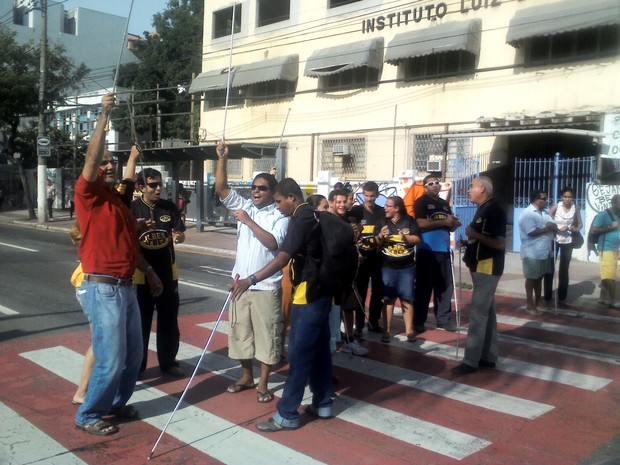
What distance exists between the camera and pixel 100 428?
15.6ft

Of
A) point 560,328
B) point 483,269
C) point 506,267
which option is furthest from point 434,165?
point 483,269

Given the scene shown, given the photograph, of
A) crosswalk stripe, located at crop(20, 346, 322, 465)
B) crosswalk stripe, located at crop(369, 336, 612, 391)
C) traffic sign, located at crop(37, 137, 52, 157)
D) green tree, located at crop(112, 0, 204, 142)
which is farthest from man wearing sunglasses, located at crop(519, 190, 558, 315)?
green tree, located at crop(112, 0, 204, 142)

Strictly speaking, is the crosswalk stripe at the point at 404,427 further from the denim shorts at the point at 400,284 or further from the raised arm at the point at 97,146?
the raised arm at the point at 97,146

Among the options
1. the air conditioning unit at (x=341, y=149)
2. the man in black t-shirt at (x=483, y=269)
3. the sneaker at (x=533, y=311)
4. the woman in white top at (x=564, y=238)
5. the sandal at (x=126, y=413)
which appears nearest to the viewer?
the sandal at (x=126, y=413)

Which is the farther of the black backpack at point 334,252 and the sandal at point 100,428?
the black backpack at point 334,252

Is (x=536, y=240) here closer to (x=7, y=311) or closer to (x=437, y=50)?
(x=7, y=311)

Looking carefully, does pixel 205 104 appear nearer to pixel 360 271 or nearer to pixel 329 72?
pixel 329 72

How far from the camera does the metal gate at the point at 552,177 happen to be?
15766mm

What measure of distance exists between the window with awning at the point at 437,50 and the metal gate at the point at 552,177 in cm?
405

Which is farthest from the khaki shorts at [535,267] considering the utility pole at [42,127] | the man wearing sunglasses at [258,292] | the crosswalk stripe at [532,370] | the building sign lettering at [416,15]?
the utility pole at [42,127]

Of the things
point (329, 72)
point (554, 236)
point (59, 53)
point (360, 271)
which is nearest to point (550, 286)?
point (554, 236)

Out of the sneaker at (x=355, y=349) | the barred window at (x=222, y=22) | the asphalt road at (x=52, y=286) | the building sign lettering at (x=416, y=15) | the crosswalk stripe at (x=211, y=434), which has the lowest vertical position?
the asphalt road at (x=52, y=286)

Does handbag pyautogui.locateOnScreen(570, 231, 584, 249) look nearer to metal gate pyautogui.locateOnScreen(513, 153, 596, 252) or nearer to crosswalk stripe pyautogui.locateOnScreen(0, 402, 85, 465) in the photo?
metal gate pyautogui.locateOnScreen(513, 153, 596, 252)

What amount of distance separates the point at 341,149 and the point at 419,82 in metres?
3.74
